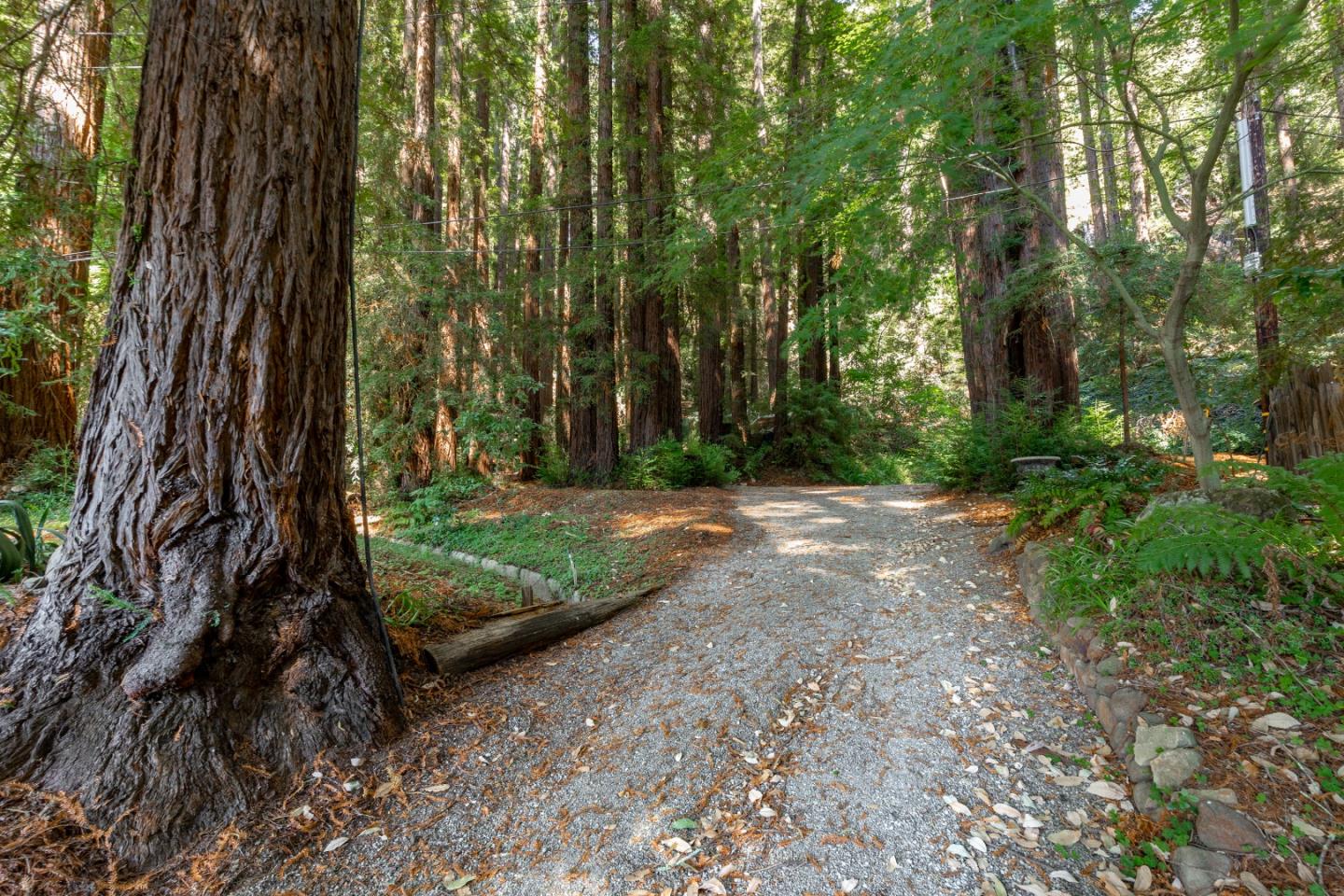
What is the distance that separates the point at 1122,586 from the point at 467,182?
11669mm

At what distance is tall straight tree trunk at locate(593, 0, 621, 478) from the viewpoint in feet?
29.8

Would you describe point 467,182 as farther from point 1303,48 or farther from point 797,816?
point 797,816

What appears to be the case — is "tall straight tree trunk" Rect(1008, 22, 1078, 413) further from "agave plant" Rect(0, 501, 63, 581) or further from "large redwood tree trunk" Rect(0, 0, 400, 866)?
"agave plant" Rect(0, 501, 63, 581)

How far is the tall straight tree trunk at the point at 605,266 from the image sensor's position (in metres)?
9.07

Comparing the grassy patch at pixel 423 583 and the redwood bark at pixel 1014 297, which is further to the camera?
the redwood bark at pixel 1014 297

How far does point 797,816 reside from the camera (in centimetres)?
209

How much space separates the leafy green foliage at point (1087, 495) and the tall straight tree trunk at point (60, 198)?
5.84 meters

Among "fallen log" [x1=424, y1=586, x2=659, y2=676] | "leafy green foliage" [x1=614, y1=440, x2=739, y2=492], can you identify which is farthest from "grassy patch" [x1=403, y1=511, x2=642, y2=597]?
"leafy green foliage" [x1=614, y1=440, x2=739, y2=492]

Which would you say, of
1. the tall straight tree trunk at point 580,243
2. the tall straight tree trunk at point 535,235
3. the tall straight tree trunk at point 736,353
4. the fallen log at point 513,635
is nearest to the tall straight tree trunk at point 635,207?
the tall straight tree trunk at point 580,243

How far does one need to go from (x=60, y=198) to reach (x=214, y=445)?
2.16m

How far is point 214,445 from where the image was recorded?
7.55 ft

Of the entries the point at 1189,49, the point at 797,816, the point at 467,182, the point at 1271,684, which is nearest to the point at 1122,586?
the point at 1271,684

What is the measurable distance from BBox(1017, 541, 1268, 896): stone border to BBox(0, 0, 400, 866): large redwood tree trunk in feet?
9.46

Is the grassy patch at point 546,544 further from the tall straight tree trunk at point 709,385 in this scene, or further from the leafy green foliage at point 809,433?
the leafy green foliage at point 809,433
